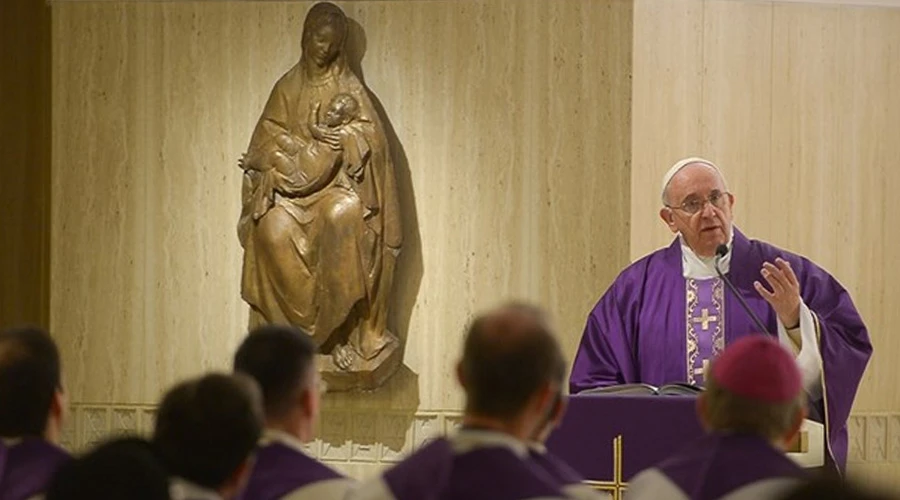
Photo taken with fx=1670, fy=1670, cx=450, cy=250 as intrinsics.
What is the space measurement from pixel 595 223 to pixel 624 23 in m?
1.09

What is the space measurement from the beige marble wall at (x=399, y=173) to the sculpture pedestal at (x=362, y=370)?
→ 166 mm

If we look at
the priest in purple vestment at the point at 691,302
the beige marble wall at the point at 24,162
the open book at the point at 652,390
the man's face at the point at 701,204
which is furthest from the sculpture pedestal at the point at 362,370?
the open book at the point at 652,390

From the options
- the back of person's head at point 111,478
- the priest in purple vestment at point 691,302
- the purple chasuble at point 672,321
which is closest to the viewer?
the back of person's head at point 111,478

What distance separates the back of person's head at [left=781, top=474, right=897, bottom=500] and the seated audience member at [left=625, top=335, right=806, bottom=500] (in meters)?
1.35

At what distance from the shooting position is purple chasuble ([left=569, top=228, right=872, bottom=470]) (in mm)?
6371

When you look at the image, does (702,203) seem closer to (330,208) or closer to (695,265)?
(695,265)

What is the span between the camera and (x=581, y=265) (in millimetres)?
9055

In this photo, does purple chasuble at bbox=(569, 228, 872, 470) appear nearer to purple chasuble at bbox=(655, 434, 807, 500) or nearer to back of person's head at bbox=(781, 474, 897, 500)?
purple chasuble at bbox=(655, 434, 807, 500)

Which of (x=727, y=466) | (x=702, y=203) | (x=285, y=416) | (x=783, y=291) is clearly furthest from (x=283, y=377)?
(x=702, y=203)

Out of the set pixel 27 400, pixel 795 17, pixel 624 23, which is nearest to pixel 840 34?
pixel 795 17

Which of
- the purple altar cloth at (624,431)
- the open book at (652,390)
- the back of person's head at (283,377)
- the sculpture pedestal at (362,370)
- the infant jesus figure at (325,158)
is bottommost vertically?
the sculpture pedestal at (362,370)

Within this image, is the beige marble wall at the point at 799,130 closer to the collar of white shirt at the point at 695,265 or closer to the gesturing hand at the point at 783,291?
the collar of white shirt at the point at 695,265

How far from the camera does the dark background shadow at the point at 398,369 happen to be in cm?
921

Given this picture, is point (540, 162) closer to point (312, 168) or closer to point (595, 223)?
point (595, 223)
